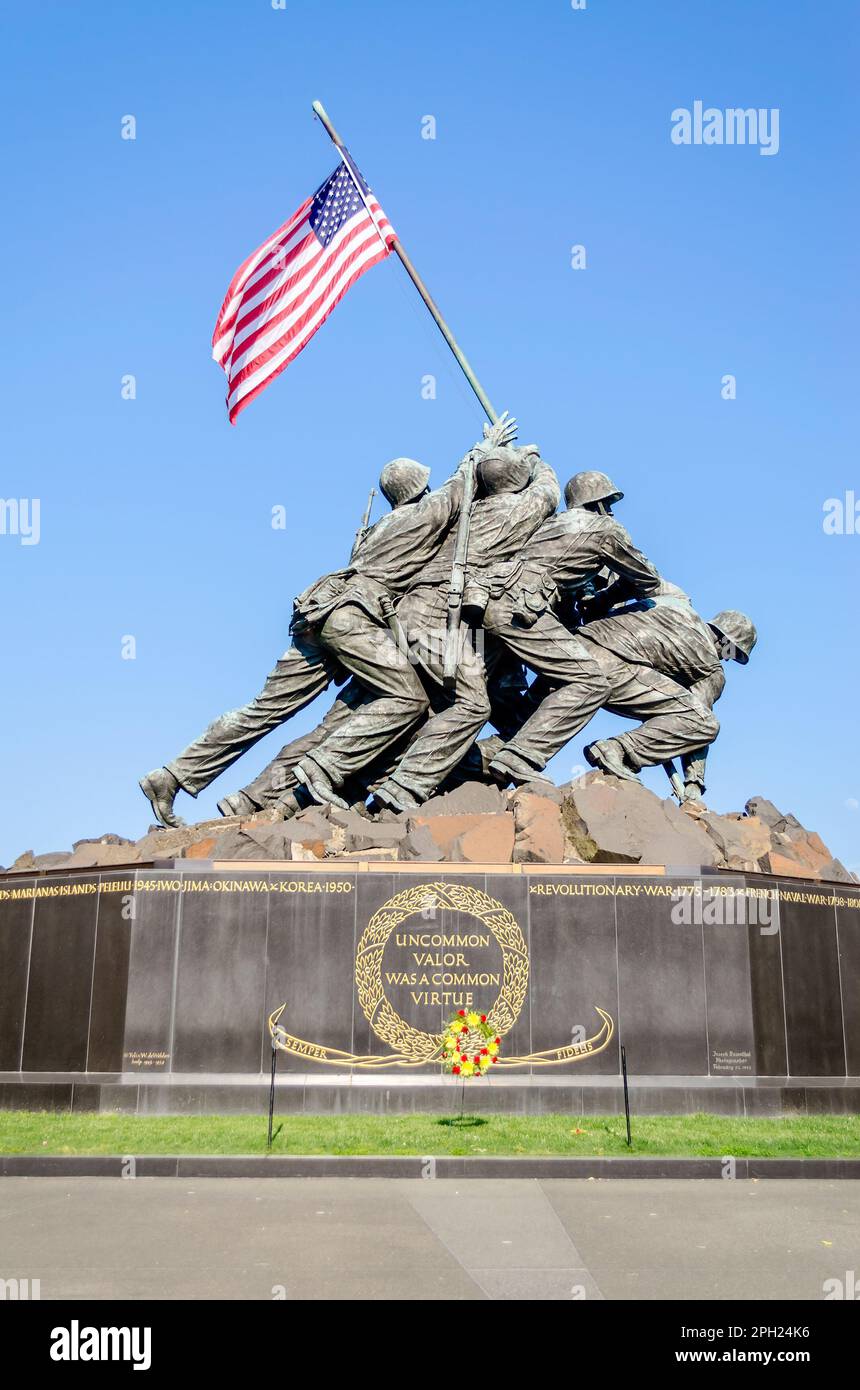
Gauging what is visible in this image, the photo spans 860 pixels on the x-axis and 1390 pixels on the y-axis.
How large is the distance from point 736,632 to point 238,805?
24.6ft

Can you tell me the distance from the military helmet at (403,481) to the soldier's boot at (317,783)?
4.16 metres

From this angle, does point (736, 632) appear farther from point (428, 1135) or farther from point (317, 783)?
point (428, 1135)

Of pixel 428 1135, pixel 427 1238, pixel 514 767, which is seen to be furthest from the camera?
pixel 514 767

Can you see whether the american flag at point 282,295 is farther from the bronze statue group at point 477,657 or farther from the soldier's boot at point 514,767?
the soldier's boot at point 514,767

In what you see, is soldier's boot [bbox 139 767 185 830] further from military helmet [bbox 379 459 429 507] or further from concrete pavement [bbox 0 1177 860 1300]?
concrete pavement [bbox 0 1177 860 1300]

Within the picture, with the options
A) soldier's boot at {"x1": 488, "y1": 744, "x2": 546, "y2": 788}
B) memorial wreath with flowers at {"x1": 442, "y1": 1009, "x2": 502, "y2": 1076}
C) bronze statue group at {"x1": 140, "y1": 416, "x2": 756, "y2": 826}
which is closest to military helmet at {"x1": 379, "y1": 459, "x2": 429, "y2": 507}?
bronze statue group at {"x1": 140, "y1": 416, "x2": 756, "y2": 826}

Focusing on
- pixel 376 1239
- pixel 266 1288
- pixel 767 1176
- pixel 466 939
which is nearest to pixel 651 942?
pixel 466 939

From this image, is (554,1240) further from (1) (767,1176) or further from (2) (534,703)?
(2) (534,703)

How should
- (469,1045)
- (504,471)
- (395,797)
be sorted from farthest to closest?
(504,471) → (395,797) → (469,1045)

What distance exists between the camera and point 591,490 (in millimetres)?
18391

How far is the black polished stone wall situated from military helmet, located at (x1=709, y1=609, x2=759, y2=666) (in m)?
5.25

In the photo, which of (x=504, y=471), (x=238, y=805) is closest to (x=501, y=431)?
(x=504, y=471)

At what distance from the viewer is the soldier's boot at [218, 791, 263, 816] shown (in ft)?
57.9

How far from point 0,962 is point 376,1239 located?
903 cm
